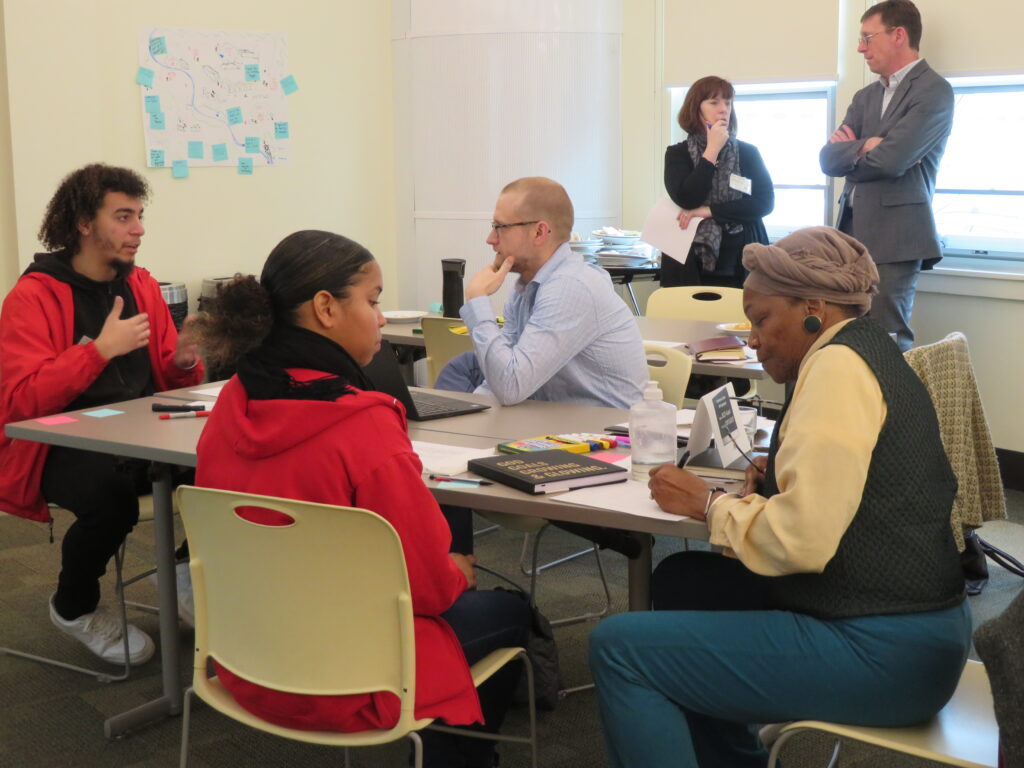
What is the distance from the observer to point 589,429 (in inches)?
105

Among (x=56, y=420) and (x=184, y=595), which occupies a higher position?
(x=56, y=420)

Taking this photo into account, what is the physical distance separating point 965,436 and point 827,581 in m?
1.32

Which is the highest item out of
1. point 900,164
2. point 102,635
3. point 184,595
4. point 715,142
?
point 715,142

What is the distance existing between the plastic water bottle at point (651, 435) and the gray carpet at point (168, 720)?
83 cm

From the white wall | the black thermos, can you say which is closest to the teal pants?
the black thermos

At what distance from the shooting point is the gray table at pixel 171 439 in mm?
2322

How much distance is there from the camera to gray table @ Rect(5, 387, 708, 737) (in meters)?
2.32

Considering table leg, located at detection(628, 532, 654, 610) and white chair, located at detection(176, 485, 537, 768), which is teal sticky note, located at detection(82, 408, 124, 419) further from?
table leg, located at detection(628, 532, 654, 610)

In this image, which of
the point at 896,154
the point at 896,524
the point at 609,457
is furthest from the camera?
the point at 896,154

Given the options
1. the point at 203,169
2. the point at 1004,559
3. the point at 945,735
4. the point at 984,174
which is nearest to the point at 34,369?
the point at 945,735

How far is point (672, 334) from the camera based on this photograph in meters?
4.19

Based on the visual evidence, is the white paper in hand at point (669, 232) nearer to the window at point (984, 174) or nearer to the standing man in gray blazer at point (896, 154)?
the standing man in gray blazer at point (896, 154)

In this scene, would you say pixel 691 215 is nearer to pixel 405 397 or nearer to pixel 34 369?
pixel 405 397

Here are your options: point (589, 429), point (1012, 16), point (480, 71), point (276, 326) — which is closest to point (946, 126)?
point (1012, 16)
